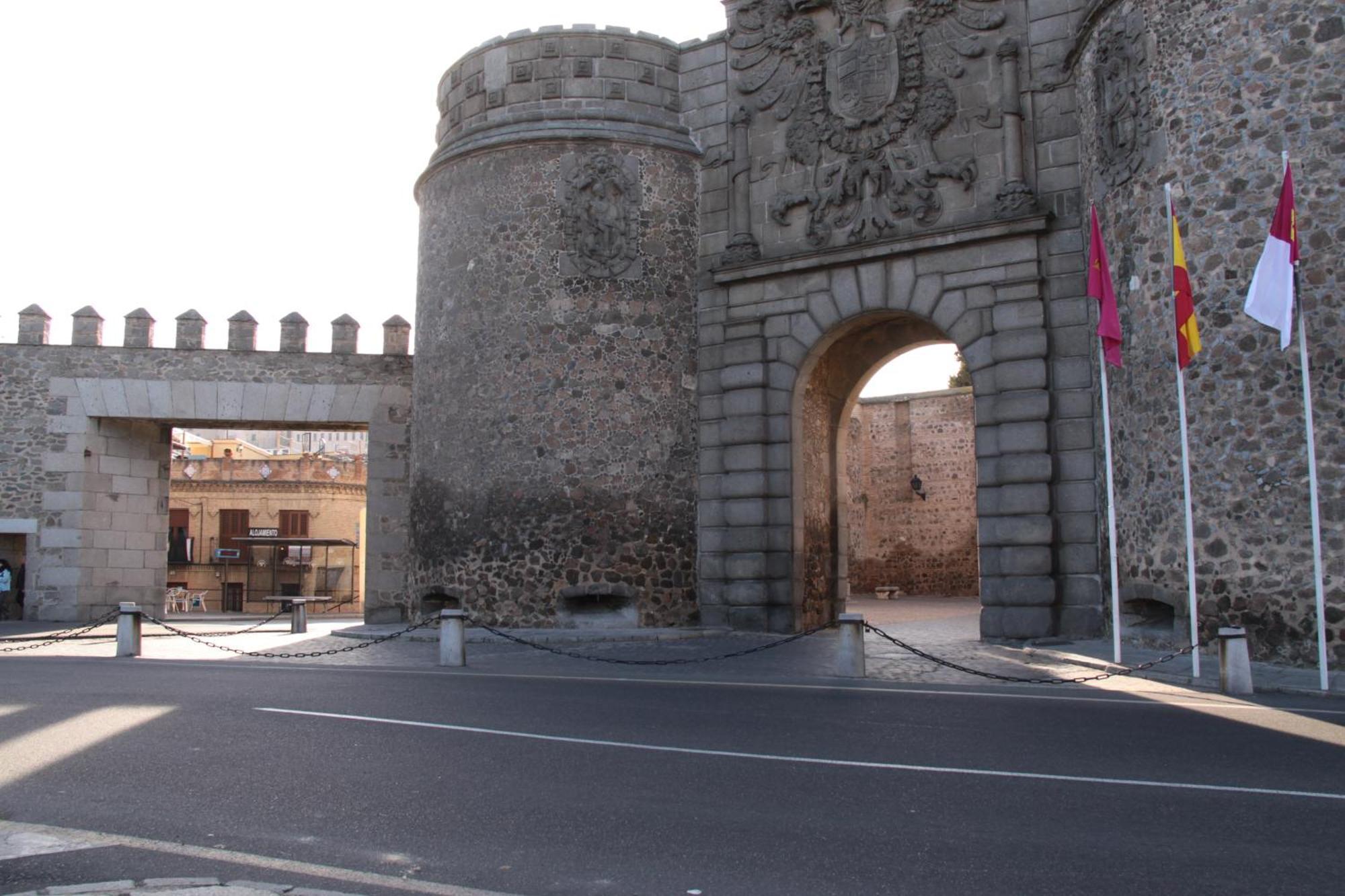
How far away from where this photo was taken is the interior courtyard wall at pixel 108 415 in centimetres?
2020

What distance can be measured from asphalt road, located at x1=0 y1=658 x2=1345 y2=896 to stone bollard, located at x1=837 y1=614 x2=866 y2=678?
5.79 ft

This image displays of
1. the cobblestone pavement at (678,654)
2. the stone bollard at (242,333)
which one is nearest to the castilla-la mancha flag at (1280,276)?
the cobblestone pavement at (678,654)

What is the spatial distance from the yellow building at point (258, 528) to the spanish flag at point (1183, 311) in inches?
1256

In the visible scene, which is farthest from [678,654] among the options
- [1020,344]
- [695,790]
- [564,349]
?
[695,790]

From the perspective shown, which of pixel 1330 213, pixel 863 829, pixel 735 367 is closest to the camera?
pixel 863 829

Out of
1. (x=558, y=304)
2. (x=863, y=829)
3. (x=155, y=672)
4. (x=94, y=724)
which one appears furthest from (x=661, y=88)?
(x=863, y=829)

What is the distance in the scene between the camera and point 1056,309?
14.5 metres

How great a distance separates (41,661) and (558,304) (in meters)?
8.17

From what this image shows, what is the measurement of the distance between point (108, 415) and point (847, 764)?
18.3 meters

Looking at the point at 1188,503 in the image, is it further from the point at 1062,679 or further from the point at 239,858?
the point at 239,858

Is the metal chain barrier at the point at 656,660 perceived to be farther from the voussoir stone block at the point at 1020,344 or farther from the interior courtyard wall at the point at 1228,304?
the voussoir stone block at the point at 1020,344

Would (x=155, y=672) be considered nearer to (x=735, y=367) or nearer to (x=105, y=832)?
(x=105, y=832)

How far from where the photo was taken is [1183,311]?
11.3 metres

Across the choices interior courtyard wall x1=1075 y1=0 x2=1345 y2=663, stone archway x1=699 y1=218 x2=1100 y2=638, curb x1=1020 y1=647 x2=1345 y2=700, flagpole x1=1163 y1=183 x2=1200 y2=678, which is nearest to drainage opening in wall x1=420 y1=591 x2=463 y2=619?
stone archway x1=699 y1=218 x2=1100 y2=638
